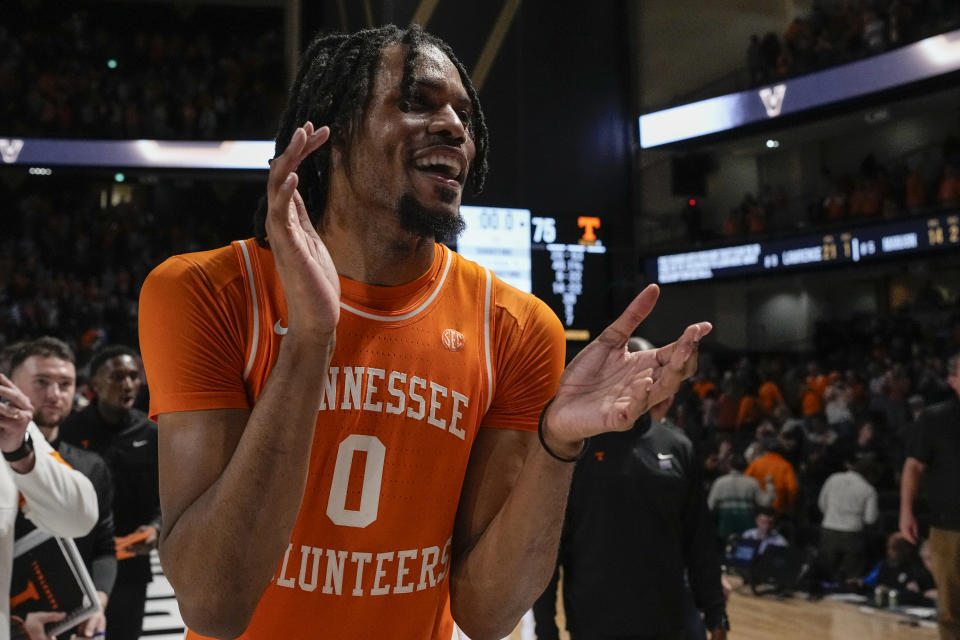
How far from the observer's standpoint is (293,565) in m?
1.67

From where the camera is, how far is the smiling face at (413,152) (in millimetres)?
1771

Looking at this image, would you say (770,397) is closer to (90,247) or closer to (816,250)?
(816,250)

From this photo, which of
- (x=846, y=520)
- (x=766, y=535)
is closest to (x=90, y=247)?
(x=766, y=535)

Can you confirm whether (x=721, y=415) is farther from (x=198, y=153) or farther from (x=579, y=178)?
(x=198, y=153)

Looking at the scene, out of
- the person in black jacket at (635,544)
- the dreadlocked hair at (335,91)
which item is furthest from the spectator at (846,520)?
the dreadlocked hair at (335,91)

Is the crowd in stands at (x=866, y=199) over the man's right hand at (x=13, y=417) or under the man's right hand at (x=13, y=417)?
over

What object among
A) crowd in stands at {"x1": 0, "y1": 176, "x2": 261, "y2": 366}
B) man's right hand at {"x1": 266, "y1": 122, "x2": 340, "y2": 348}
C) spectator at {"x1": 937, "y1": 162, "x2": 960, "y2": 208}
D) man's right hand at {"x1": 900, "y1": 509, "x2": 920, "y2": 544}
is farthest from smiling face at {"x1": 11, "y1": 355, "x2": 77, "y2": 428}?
spectator at {"x1": 937, "y1": 162, "x2": 960, "y2": 208}

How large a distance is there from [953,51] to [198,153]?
11.8 m

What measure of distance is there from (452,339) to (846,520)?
342 inches

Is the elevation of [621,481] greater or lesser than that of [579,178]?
lesser

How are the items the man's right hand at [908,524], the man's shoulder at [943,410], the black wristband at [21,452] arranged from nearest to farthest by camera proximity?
the black wristband at [21,452] → the man's shoulder at [943,410] → the man's right hand at [908,524]

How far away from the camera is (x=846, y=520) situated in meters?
9.51

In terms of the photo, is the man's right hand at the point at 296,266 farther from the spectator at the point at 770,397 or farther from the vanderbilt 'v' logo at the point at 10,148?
the vanderbilt 'v' logo at the point at 10,148

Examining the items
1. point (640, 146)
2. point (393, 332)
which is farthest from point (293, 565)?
point (640, 146)
